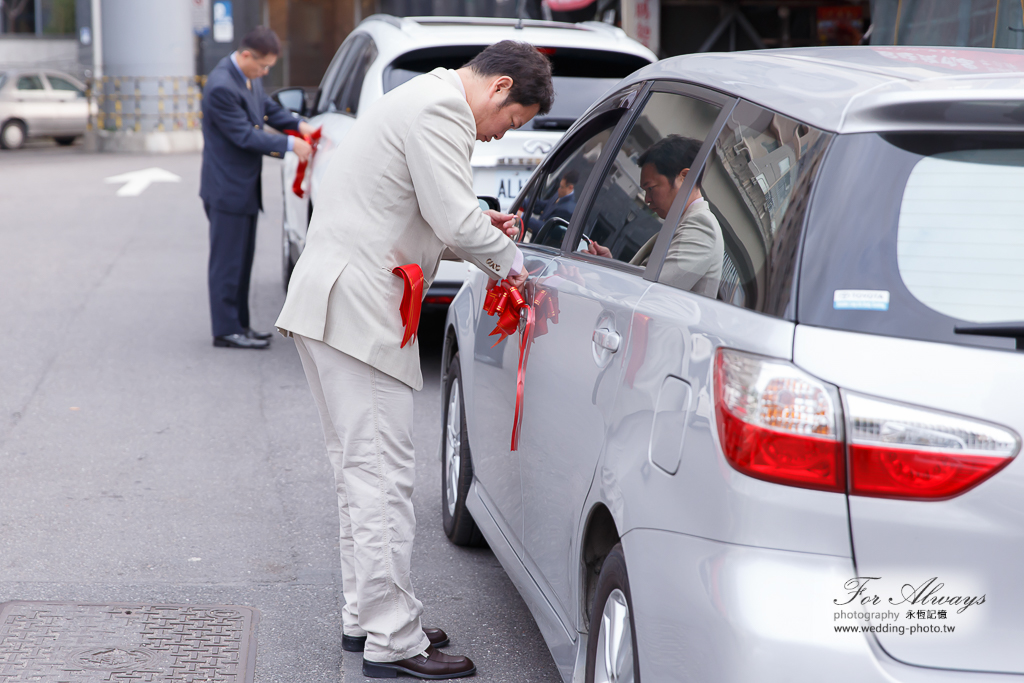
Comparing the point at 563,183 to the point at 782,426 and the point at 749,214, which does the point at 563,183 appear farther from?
the point at 782,426

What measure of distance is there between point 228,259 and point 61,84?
845 inches

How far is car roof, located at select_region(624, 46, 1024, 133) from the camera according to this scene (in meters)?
2.01

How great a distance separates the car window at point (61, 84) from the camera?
26.4m

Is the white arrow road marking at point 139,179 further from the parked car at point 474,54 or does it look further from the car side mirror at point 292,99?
the parked car at point 474,54

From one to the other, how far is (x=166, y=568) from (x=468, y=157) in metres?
2.01

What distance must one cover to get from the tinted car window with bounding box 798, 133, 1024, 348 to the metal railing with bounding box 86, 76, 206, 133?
25.2 meters

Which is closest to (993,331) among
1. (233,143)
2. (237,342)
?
(233,143)

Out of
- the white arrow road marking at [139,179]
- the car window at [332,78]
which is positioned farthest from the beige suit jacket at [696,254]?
the white arrow road marking at [139,179]

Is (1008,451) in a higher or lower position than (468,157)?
lower

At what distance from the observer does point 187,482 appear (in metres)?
5.11

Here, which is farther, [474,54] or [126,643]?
[474,54]

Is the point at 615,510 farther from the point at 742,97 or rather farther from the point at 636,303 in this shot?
the point at 742,97

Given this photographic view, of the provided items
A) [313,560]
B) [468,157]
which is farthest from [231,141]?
[468,157]

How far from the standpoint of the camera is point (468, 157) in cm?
316
